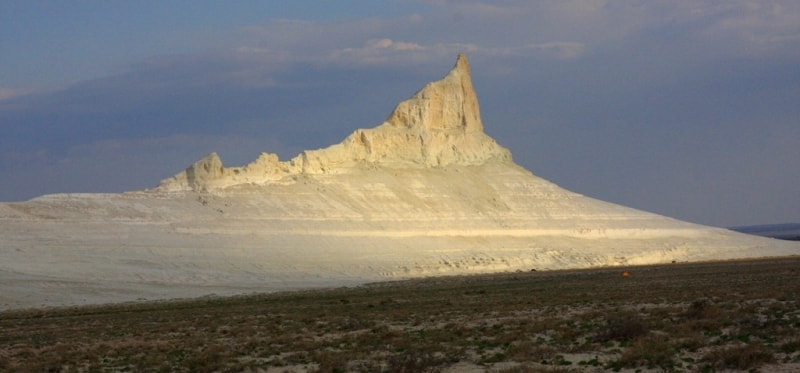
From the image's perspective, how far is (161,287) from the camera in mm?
56625

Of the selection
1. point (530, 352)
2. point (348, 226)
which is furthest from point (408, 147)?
point (530, 352)

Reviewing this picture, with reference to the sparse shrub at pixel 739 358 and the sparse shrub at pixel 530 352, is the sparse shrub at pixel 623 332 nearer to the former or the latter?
the sparse shrub at pixel 530 352

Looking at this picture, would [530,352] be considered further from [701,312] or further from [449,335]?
[701,312]

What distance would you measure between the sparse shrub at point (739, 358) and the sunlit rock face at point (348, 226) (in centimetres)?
3698

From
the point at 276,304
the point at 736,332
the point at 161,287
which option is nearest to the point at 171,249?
the point at 161,287

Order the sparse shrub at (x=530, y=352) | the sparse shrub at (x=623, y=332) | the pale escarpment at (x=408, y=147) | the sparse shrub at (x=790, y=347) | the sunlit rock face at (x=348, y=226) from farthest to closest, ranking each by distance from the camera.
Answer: the pale escarpment at (x=408, y=147)
the sunlit rock face at (x=348, y=226)
the sparse shrub at (x=623, y=332)
the sparse shrub at (x=530, y=352)
the sparse shrub at (x=790, y=347)

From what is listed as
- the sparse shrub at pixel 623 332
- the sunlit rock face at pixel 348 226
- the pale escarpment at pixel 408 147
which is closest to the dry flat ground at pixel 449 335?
the sparse shrub at pixel 623 332

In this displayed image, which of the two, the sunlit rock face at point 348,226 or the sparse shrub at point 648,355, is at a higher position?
the sunlit rock face at point 348,226

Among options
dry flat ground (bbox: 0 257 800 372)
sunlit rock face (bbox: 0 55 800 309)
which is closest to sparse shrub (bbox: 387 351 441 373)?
dry flat ground (bbox: 0 257 800 372)

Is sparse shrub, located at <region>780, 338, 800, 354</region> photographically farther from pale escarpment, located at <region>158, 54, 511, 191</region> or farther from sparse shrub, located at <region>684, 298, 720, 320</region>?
pale escarpment, located at <region>158, 54, 511, 191</region>

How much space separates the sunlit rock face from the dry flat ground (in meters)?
18.9

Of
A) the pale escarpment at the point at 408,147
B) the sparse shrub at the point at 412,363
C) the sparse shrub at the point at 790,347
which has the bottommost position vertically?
the sparse shrub at the point at 412,363

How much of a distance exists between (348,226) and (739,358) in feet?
212

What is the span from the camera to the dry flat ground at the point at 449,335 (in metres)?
18.6
